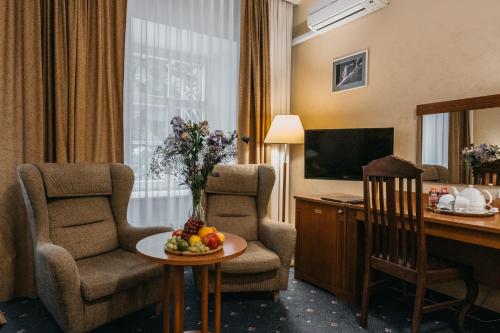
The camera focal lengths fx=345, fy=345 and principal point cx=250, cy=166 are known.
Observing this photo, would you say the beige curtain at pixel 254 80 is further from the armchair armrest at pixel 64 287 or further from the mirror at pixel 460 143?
the armchair armrest at pixel 64 287

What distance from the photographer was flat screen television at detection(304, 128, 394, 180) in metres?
2.84

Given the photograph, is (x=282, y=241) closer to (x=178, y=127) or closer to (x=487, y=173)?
(x=178, y=127)

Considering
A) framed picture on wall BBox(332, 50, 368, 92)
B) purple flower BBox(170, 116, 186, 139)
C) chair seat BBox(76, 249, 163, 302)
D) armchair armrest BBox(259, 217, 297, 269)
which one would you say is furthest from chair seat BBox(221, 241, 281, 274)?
framed picture on wall BBox(332, 50, 368, 92)

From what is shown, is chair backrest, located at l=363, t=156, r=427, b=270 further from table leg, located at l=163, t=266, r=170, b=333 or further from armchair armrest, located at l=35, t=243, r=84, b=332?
armchair armrest, located at l=35, t=243, r=84, b=332

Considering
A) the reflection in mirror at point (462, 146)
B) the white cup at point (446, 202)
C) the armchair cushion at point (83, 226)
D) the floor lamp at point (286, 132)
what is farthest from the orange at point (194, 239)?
the reflection in mirror at point (462, 146)

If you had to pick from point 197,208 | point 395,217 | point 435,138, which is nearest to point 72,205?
point 197,208

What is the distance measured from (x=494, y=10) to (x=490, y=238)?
155 cm

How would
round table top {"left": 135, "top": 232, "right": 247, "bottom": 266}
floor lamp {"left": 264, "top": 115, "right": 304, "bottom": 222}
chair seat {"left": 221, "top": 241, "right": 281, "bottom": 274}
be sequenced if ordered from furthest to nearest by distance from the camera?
floor lamp {"left": 264, "top": 115, "right": 304, "bottom": 222}, chair seat {"left": 221, "top": 241, "right": 281, "bottom": 274}, round table top {"left": 135, "top": 232, "right": 247, "bottom": 266}

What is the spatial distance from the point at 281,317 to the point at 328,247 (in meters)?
0.67

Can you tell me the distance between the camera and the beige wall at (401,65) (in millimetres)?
2365

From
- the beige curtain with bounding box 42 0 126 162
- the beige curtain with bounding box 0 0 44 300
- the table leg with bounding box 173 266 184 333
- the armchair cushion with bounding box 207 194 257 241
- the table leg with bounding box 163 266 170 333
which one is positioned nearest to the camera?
the table leg with bounding box 173 266 184 333

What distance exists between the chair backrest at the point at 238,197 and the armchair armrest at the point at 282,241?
0.87 feet

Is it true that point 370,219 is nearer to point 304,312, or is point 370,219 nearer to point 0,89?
point 304,312

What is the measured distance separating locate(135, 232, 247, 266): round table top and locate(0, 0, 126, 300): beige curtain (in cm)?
121
